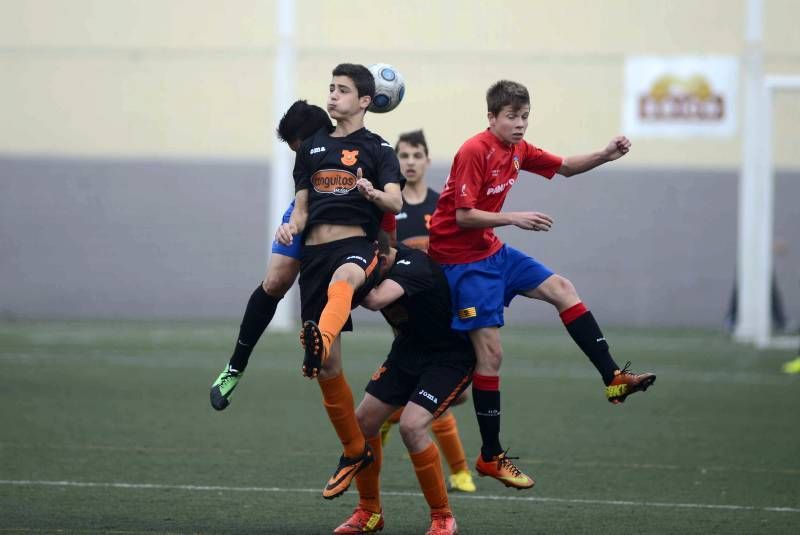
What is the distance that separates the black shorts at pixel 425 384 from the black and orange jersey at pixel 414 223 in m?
1.82

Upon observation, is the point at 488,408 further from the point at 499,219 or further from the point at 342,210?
the point at 342,210

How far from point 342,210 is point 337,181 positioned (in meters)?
0.14

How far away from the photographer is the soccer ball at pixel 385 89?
6.50 metres

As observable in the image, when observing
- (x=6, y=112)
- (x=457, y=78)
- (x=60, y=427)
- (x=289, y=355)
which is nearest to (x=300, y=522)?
(x=60, y=427)

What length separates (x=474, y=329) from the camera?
6.50 metres

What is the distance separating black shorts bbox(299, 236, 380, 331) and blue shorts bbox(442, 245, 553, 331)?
1.40 ft

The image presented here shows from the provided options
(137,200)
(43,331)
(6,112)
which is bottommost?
(43,331)

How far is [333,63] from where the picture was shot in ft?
69.5

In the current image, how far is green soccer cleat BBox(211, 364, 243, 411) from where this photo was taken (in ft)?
21.3

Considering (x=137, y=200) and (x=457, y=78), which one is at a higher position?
(x=457, y=78)

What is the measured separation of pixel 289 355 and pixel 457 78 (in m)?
7.33

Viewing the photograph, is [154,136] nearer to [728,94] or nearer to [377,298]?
[728,94]

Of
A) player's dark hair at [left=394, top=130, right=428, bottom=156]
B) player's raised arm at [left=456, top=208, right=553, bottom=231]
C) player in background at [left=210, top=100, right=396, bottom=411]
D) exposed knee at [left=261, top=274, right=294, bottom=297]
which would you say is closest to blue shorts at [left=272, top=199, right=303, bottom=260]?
player in background at [left=210, top=100, right=396, bottom=411]

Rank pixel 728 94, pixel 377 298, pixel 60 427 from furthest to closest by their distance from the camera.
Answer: pixel 728 94
pixel 60 427
pixel 377 298
